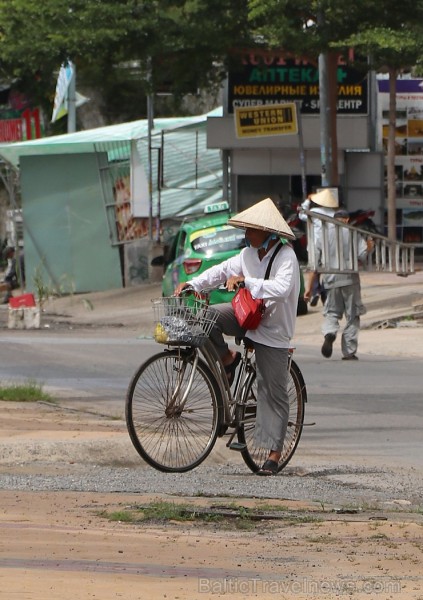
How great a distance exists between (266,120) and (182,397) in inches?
885

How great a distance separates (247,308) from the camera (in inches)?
328

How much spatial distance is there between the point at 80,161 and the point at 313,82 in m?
5.91

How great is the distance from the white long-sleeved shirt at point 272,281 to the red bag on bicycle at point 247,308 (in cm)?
6

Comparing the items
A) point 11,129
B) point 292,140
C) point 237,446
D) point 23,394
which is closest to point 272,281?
point 237,446

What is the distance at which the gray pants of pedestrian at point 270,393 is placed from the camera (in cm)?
858

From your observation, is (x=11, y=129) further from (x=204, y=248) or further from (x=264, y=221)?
(x=264, y=221)

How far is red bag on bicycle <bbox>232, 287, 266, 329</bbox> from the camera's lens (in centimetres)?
831

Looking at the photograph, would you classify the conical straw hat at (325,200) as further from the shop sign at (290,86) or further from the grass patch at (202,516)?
the shop sign at (290,86)

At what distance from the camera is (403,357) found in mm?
17391

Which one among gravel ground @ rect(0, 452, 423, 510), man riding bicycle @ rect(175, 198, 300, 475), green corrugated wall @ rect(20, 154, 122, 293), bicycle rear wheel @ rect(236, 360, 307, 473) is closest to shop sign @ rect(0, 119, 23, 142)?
green corrugated wall @ rect(20, 154, 122, 293)

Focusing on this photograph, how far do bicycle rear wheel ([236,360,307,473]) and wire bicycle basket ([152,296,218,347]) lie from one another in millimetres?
627

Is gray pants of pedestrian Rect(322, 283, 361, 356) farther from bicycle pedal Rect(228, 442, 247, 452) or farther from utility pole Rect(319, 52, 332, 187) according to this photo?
utility pole Rect(319, 52, 332, 187)

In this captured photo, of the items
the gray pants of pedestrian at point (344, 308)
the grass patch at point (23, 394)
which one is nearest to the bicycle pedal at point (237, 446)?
the grass patch at point (23, 394)

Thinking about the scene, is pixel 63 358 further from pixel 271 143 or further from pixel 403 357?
pixel 271 143
